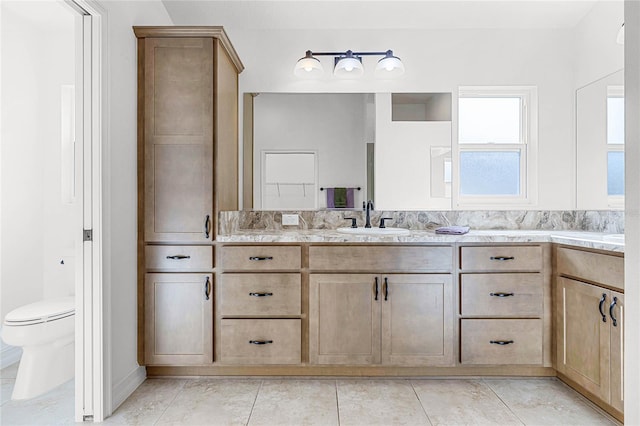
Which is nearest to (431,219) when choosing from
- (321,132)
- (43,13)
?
(321,132)

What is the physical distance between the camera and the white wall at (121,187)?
2.04m

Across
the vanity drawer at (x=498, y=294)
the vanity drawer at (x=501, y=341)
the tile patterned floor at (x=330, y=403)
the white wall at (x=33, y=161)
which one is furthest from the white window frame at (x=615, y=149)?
the white wall at (x=33, y=161)

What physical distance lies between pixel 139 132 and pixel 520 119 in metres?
2.65

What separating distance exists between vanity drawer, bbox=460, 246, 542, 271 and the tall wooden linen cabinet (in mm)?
1506

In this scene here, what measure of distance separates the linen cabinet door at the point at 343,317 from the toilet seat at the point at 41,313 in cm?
142

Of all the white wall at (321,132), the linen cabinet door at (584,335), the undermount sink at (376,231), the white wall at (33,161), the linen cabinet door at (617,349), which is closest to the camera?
the linen cabinet door at (617,349)

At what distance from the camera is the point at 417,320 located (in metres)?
2.38

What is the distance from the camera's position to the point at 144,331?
7.76 feet

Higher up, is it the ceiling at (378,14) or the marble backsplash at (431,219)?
the ceiling at (378,14)

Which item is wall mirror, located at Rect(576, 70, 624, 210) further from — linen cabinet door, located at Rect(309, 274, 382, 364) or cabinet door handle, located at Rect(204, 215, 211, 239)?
cabinet door handle, located at Rect(204, 215, 211, 239)

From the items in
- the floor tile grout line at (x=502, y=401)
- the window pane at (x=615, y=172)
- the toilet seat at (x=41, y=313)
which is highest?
the window pane at (x=615, y=172)

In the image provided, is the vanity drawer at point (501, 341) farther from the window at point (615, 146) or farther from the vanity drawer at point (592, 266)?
the window at point (615, 146)

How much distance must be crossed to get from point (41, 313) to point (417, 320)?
2.12m

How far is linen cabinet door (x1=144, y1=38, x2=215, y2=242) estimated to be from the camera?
2361mm
